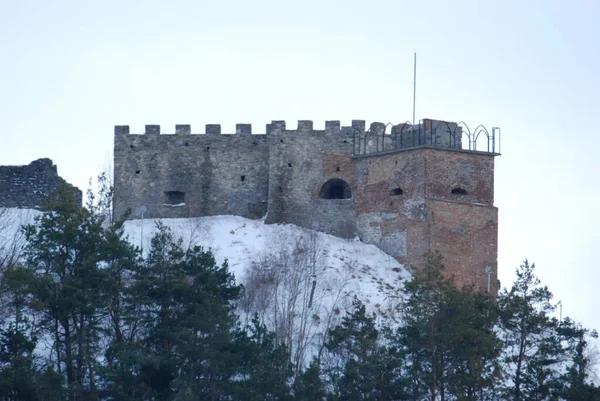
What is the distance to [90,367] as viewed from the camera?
149ft

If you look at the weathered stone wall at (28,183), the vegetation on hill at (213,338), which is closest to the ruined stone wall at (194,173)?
the weathered stone wall at (28,183)

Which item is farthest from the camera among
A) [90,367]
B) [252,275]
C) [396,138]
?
[396,138]

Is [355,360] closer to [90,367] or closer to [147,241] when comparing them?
[90,367]

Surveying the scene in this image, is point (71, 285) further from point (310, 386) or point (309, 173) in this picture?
point (309, 173)

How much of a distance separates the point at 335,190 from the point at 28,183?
10.2 m

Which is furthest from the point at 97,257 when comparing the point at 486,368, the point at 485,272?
the point at 485,272

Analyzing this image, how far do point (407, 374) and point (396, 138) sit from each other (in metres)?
13.4

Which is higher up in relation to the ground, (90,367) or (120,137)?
(120,137)

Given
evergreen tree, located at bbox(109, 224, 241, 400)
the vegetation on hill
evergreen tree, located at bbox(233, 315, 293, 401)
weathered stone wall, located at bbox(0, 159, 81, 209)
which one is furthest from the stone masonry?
evergreen tree, located at bbox(233, 315, 293, 401)

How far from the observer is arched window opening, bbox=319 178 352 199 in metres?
58.5

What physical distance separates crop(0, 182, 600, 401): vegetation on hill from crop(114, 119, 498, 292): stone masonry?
7251 millimetres

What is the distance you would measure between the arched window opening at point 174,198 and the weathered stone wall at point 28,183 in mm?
3934

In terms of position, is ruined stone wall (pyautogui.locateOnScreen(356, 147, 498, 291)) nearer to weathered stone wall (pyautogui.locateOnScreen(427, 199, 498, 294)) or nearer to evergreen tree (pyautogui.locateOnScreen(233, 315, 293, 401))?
weathered stone wall (pyautogui.locateOnScreen(427, 199, 498, 294))

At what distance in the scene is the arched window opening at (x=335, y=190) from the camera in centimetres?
5853
